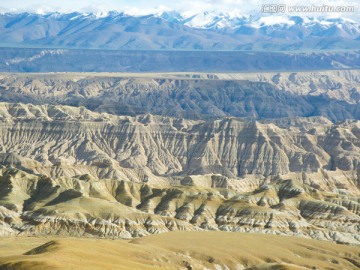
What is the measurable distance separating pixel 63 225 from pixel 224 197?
3256 cm

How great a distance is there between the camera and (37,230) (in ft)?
480

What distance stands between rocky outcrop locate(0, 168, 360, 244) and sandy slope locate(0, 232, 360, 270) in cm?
903

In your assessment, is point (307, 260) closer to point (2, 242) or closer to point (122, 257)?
point (122, 257)

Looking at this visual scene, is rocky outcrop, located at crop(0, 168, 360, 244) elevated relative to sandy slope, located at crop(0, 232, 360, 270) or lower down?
lower down

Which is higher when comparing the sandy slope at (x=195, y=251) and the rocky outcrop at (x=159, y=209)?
the sandy slope at (x=195, y=251)

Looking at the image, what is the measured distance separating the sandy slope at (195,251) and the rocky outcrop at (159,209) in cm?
903

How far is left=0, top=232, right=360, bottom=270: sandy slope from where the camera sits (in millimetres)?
111938

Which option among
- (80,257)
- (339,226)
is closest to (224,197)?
(339,226)

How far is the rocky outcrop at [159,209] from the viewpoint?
148 m

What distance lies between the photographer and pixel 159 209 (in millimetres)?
163000

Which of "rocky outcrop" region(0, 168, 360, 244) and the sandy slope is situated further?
"rocky outcrop" region(0, 168, 360, 244)

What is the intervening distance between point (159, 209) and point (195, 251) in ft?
112

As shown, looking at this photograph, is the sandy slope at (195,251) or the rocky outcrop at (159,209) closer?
the sandy slope at (195,251)

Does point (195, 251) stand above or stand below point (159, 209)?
above
